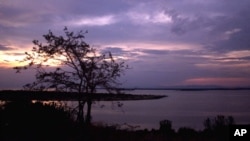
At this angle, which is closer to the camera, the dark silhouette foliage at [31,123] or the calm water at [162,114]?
the dark silhouette foliage at [31,123]

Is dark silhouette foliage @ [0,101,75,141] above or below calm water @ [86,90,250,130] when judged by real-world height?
above

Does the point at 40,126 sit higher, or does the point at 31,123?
the point at 31,123

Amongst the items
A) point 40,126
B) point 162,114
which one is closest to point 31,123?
point 40,126

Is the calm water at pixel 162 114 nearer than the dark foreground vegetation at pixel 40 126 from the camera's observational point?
No

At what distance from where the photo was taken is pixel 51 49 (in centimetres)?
2247

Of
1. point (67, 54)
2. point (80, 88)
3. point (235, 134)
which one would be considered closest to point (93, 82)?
point (80, 88)

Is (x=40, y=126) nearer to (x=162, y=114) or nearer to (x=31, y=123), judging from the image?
(x=31, y=123)

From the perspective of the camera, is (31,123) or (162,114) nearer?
(31,123)

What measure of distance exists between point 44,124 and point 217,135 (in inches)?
411

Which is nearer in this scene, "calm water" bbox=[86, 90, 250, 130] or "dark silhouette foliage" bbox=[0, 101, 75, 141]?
"dark silhouette foliage" bbox=[0, 101, 75, 141]

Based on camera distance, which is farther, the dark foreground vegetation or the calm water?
the calm water

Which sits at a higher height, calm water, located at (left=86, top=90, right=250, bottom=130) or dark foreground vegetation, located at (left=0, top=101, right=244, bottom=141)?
dark foreground vegetation, located at (left=0, top=101, right=244, bottom=141)

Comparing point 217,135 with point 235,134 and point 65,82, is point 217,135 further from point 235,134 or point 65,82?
point 235,134

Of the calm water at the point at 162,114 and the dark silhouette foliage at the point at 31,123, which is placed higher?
the dark silhouette foliage at the point at 31,123
